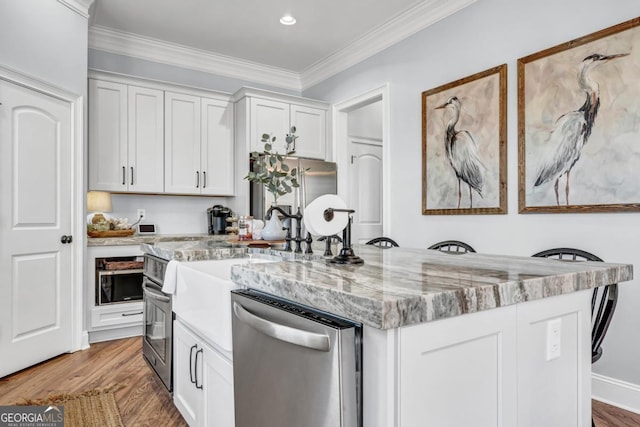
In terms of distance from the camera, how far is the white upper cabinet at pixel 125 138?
3.76 metres

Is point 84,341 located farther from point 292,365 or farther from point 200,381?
point 292,365

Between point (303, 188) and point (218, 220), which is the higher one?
point (303, 188)

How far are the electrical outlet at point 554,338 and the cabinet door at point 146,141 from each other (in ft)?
12.4

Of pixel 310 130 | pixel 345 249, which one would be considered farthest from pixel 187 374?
pixel 310 130

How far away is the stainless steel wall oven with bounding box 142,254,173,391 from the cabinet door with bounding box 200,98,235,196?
1.93m

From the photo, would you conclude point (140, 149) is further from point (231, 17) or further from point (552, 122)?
point (552, 122)

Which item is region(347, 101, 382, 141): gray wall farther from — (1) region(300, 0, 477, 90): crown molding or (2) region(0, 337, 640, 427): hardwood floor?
Result: (2) region(0, 337, 640, 427): hardwood floor

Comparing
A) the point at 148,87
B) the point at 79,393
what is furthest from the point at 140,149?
the point at 79,393

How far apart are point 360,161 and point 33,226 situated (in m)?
3.36

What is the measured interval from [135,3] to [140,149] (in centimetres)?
128

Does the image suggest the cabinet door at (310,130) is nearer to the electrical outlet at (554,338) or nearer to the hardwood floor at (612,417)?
the hardwood floor at (612,417)

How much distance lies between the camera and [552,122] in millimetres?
2615

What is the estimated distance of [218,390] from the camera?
1.53m

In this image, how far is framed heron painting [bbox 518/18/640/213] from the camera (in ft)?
7.41
